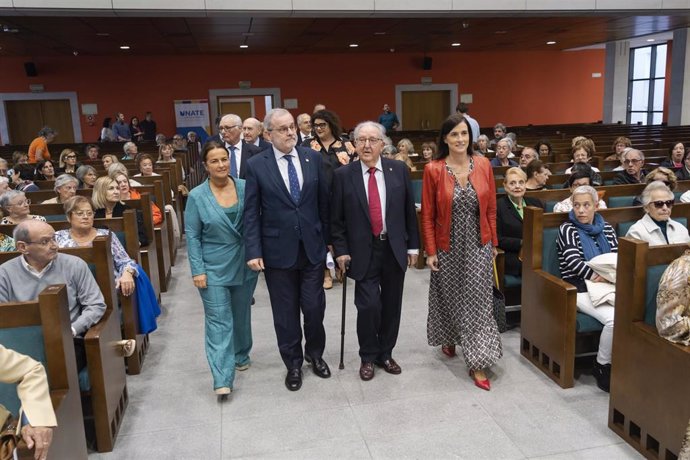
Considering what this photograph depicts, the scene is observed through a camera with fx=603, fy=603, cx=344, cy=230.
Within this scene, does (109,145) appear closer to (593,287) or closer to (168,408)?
(168,408)

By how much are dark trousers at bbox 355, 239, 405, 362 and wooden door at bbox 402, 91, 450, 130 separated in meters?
13.1

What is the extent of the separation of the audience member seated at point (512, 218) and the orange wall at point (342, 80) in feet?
37.9

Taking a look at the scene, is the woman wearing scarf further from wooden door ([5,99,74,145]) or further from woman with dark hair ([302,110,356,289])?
wooden door ([5,99,74,145])

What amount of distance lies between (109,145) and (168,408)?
9278 mm

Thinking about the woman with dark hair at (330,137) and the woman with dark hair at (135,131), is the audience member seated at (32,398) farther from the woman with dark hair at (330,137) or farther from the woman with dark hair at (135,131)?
the woman with dark hair at (135,131)

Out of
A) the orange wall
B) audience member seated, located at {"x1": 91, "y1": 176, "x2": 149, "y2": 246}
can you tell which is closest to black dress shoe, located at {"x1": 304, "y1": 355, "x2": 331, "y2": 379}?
audience member seated, located at {"x1": 91, "y1": 176, "x2": 149, "y2": 246}

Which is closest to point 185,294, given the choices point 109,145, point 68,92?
point 109,145

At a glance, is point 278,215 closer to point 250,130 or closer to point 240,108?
point 250,130

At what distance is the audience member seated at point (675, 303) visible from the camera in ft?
Answer: 7.43

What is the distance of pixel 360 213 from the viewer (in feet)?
9.95

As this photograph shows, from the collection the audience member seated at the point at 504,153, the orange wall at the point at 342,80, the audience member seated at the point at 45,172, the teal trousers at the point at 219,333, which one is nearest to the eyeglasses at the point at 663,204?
the teal trousers at the point at 219,333

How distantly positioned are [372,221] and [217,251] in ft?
2.60

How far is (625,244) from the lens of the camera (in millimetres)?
2533

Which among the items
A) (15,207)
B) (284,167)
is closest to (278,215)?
(284,167)
